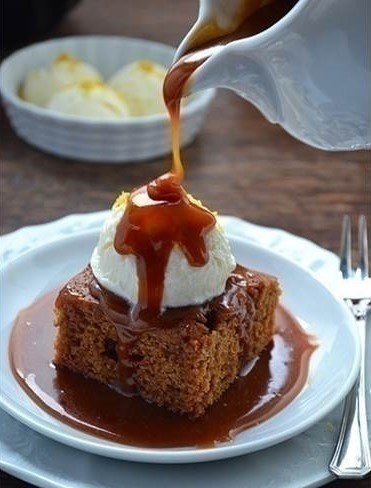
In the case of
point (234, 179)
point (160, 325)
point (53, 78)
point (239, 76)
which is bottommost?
point (234, 179)

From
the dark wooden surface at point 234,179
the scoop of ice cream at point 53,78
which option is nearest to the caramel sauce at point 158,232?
the dark wooden surface at point 234,179

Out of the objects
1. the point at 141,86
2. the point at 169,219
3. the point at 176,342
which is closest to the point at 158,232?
the point at 169,219

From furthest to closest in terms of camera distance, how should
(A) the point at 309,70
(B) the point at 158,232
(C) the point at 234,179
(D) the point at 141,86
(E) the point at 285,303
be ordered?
(D) the point at 141,86
(C) the point at 234,179
(E) the point at 285,303
(B) the point at 158,232
(A) the point at 309,70

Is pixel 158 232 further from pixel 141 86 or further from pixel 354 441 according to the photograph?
pixel 141 86

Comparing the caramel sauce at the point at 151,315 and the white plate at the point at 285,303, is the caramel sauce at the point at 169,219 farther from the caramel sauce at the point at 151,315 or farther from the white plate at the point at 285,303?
the white plate at the point at 285,303

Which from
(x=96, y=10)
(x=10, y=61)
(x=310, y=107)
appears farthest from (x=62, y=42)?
(x=310, y=107)

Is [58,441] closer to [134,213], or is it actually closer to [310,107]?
[134,213]

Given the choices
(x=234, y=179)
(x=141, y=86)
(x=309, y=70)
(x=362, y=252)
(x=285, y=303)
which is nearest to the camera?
(x=309, y=70)
